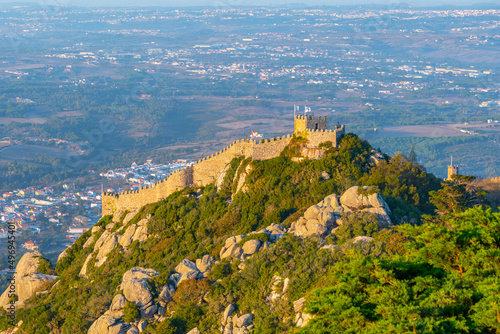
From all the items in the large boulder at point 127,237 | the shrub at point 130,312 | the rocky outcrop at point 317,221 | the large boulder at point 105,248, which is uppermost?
the rocky outcrop at point 317,221

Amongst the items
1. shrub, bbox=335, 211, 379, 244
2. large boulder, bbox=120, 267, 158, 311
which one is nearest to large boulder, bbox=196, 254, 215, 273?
large boulder, bbox=120, 267, 158, 311

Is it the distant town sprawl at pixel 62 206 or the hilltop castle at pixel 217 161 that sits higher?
the hilltop castle at pixel 217 161

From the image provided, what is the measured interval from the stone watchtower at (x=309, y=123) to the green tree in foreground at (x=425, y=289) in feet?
65.9

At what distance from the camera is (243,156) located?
5003 cm

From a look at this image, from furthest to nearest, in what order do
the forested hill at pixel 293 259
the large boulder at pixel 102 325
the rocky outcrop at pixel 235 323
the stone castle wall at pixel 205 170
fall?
the stone castle wall at pixel 205 170
the large boulder at pixel 102 325
the rocky outcrop at pixel 235 323
the forested hill at pixel 293 259

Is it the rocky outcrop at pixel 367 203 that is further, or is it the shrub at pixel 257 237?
the rocky outcrop at pixel 367 203

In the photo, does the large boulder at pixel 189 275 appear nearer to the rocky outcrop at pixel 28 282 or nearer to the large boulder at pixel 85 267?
the large boulder at pixel 85 267

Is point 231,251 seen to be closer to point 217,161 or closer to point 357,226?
point 357,226

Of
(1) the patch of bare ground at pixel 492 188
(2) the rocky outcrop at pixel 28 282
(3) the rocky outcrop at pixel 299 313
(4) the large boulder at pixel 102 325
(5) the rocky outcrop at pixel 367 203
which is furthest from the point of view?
(2) the rocky outcrop at pixel 28 282

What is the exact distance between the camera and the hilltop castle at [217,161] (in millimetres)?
48031

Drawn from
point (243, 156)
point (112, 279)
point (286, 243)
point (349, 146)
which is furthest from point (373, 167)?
point (112, 279)

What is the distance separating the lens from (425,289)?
24.5m

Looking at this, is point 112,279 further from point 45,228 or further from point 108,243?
point 45,228

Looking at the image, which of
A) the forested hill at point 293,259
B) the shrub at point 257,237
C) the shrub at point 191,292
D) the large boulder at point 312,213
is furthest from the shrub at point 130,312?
the large boulder at point 312,213
